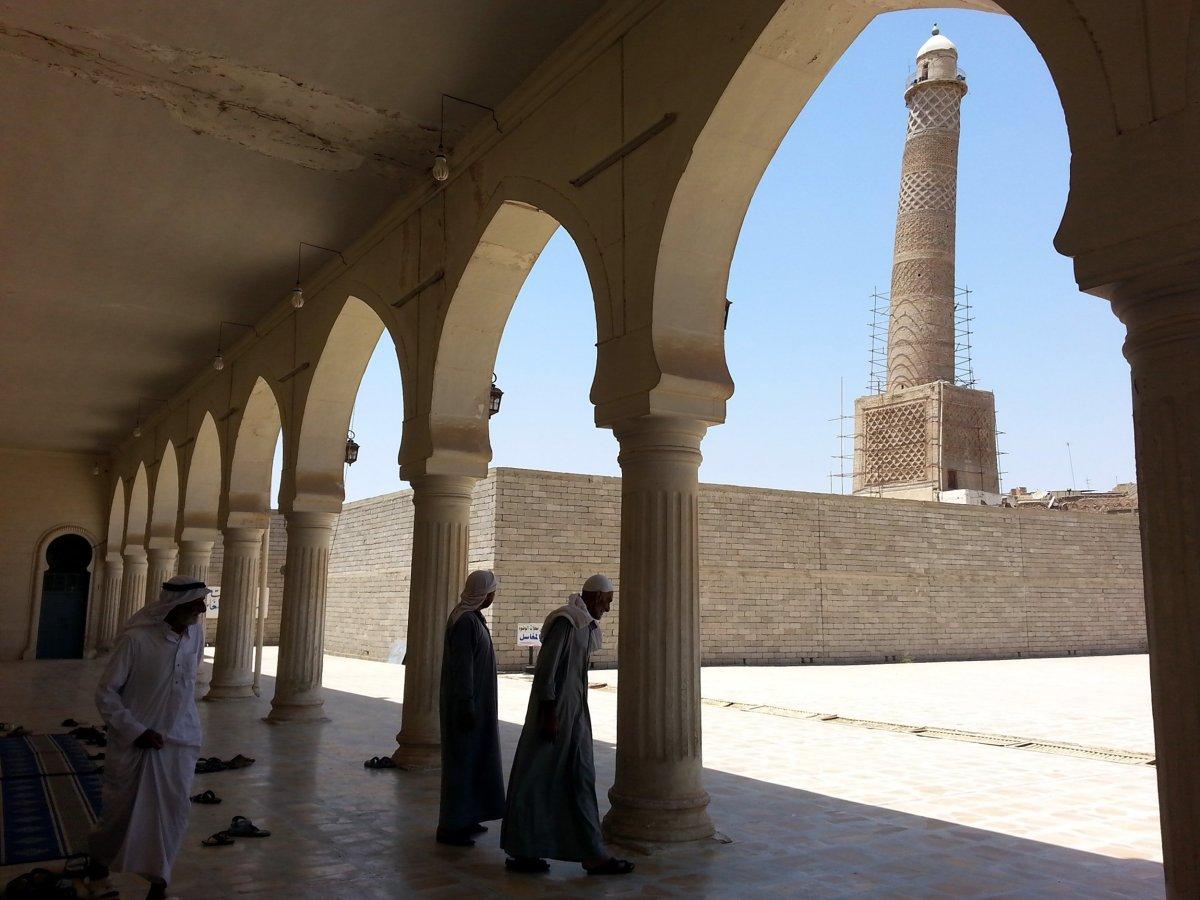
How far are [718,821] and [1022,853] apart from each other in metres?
1.57

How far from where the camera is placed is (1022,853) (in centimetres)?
462

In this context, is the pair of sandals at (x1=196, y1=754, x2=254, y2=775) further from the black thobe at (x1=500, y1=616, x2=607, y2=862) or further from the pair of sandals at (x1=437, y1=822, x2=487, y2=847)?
the black thobe at (x1=500, y1=616, x2=607, y2=862)

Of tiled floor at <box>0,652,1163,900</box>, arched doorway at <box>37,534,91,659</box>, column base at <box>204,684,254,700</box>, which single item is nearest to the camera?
tiled floor at <box>0,652,1163,900</box>

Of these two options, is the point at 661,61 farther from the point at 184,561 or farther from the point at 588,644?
the point at 184,561

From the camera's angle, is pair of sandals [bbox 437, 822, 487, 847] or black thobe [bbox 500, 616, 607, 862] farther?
pair of sandals [bbox 437, 822, 487, 847]

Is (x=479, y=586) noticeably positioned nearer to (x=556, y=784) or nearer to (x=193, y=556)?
(x=556, y=784)

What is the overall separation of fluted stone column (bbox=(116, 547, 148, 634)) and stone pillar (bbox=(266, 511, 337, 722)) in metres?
10.5

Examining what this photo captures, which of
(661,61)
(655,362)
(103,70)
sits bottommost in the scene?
(655,362)

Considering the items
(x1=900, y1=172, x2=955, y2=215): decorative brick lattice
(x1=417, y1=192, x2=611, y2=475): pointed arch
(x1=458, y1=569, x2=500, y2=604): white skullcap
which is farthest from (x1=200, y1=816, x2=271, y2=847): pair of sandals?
(x1=900, y1=172, x2=955, y2=215): decorative brick lattice

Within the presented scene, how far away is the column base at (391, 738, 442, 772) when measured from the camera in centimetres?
683

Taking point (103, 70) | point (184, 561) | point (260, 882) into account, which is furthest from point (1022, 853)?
point (184, 561)

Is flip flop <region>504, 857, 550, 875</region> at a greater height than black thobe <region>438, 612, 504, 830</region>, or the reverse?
black thobe <region>438, 612, 504, 830</region>

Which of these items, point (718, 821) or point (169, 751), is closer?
point (169, 751)

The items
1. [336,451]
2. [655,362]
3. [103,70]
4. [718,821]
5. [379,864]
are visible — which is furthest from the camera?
[336,451]
